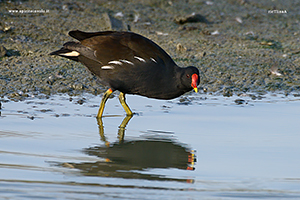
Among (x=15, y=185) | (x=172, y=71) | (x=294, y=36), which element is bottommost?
(x=15, y=185)

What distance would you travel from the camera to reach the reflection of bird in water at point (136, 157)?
12.6 feet

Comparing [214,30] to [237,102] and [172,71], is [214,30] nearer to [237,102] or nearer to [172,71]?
[237,102]

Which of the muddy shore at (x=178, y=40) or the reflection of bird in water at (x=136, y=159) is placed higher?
the muddy shore at (x=178, y=40)

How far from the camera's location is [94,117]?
5.79 meters

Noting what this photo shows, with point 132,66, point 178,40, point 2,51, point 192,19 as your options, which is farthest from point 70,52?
point 192,19

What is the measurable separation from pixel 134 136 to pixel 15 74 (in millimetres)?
2962

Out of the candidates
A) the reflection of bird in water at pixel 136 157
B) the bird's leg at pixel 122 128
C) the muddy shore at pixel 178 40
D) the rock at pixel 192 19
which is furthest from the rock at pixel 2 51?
the rock at pixel 192 19

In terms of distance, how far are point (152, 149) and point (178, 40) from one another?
4.91 meters

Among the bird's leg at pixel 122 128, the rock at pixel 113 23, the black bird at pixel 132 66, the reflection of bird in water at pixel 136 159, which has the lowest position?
the reflection of bird in water at pixel 136 159

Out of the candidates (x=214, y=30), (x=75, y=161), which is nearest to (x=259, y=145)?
(x=75, y=161)

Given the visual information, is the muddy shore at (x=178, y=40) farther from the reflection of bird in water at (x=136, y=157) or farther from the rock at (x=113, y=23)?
the reflection of bird in water at (x=136, y=157)

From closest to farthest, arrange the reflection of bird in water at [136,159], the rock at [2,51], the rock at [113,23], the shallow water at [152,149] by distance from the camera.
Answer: the shallow water at [152,149] < the reflection of bird in water at [136,159] < the rock at [2,51] < the rock at [113,23]

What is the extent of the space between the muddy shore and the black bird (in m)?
1.19

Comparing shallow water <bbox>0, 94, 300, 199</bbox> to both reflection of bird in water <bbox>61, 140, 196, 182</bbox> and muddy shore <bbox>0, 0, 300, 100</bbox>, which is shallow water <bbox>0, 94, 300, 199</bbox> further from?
muddy shore <bbox>0, 0, 300, 100</bbox>
